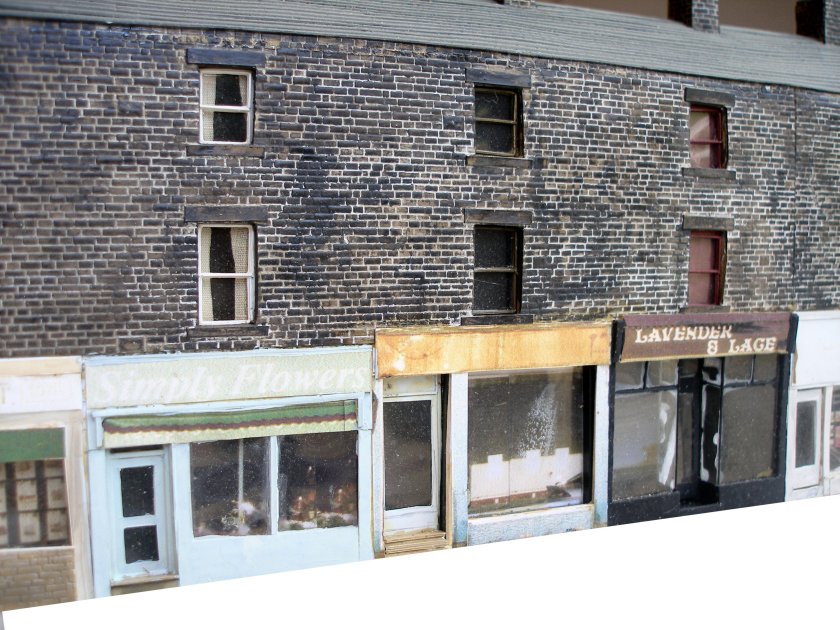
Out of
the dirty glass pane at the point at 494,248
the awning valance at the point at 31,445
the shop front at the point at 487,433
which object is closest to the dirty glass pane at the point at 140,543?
the awning valance at the point at 31,445

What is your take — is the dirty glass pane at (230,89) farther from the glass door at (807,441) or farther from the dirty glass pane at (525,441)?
the glass door at (807,441)

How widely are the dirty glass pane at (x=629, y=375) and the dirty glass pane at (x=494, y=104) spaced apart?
215cm

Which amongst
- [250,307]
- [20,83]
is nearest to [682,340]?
[250,307]

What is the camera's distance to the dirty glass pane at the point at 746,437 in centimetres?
657

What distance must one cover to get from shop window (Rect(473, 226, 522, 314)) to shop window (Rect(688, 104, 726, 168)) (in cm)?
163

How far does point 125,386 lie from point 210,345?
0.58 meters

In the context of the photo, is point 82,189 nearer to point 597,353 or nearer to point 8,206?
point 8,206

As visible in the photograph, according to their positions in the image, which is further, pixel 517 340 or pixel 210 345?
pixel 517 340

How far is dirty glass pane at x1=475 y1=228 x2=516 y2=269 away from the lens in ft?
19.7

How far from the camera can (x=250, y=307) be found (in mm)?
5391

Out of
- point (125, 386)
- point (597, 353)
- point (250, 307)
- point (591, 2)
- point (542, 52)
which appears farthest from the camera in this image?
point (591, 2)

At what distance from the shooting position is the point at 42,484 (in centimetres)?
462

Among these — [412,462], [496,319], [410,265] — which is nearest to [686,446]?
[496,319]

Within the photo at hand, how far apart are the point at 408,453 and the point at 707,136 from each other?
3423 mm
